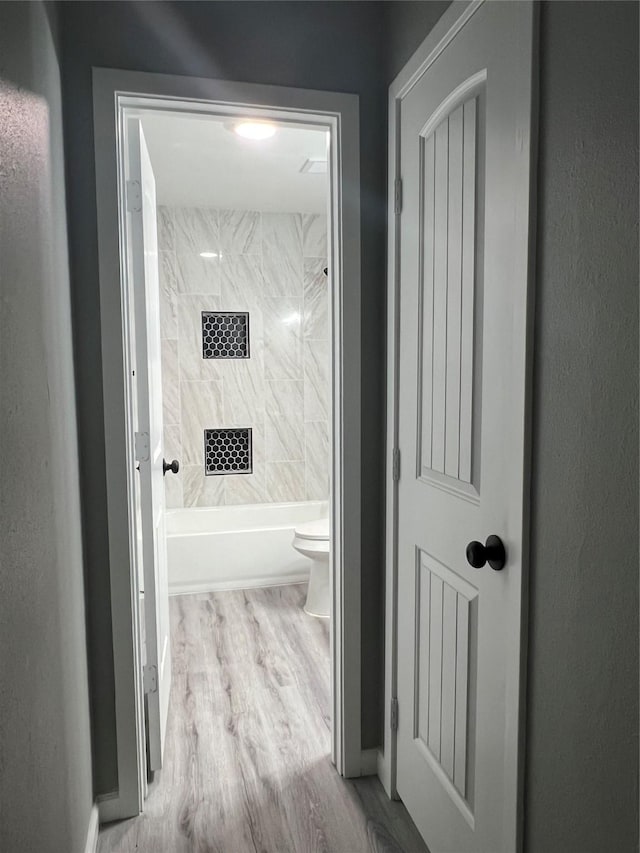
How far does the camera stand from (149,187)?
89.7 inches

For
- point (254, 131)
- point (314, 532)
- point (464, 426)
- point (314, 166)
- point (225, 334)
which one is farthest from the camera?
point (225, 334)

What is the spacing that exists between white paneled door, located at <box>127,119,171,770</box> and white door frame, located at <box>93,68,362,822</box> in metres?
0.12

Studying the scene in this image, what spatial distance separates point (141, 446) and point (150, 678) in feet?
2.55

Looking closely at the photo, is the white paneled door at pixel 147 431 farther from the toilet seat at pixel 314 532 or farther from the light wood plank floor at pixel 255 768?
the toilet seat at pixel 314 532

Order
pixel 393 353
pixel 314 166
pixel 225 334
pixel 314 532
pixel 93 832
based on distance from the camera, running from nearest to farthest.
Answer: pixel 93 832 < pixel 393 353 < pixel 314 166 < pixel 314 532 < pixel 225 334

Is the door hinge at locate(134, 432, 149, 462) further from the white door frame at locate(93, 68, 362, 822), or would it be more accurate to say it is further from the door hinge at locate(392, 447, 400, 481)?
the door hinge at locate(392, 447, 400, 481)

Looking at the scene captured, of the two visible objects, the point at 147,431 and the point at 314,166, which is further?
the point at 314,166

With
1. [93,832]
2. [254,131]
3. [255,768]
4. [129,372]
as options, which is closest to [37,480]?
[129,372]

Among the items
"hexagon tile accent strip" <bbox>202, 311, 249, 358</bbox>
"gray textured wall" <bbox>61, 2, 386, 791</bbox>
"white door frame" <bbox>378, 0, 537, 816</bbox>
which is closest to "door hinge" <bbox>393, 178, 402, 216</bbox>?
"white door frame" <bbox>378, 0, 537, 816</bbox>

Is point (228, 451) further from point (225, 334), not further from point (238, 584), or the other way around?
point (238, 584)

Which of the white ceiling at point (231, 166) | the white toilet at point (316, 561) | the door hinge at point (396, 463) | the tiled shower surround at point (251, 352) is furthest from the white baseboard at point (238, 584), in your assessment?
the white ceiling at point (231, 166)

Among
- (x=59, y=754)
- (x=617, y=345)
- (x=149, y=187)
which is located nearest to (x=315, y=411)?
(x=149, y=187)

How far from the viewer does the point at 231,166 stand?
11.5 ft

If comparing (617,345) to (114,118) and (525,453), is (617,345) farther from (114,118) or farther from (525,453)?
(114,118)
